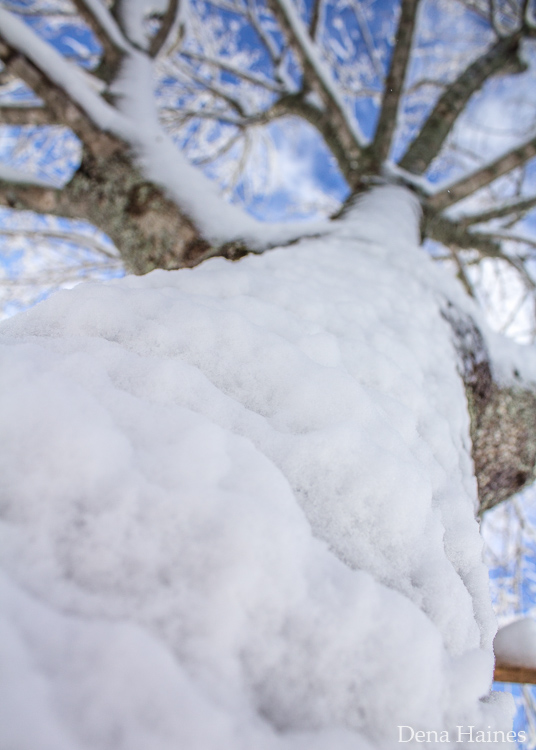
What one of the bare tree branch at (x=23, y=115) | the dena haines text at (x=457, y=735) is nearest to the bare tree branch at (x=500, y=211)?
the bare tree branch at (x=23, y=115)

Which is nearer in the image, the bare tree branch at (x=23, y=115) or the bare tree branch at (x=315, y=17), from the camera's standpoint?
the bare tree branch at (x=23, y=115)

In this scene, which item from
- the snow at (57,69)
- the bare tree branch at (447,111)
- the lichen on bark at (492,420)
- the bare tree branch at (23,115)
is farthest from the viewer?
the bare tree branch at (447,111)

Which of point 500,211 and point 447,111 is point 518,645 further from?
point 447,111

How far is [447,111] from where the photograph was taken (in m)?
2.24

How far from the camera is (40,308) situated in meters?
0.51

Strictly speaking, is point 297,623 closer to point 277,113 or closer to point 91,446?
point 91,446

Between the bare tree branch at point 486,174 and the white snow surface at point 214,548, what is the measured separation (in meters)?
1.78

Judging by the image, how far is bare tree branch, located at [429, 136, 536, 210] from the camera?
1.78 m

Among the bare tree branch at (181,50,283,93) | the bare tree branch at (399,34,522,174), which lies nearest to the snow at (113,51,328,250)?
the bare tree branch at (399,34,522,174)

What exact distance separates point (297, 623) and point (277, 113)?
332 cm

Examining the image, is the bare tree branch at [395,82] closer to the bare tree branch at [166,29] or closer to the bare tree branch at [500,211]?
the bare tree branch at [500,211]

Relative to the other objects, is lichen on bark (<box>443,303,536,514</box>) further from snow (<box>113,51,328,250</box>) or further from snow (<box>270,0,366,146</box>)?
snow (<box>270,0,366,146</box>)

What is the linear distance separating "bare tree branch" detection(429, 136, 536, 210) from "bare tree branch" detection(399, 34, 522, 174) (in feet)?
1.09

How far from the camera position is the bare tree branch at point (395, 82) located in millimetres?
1997
